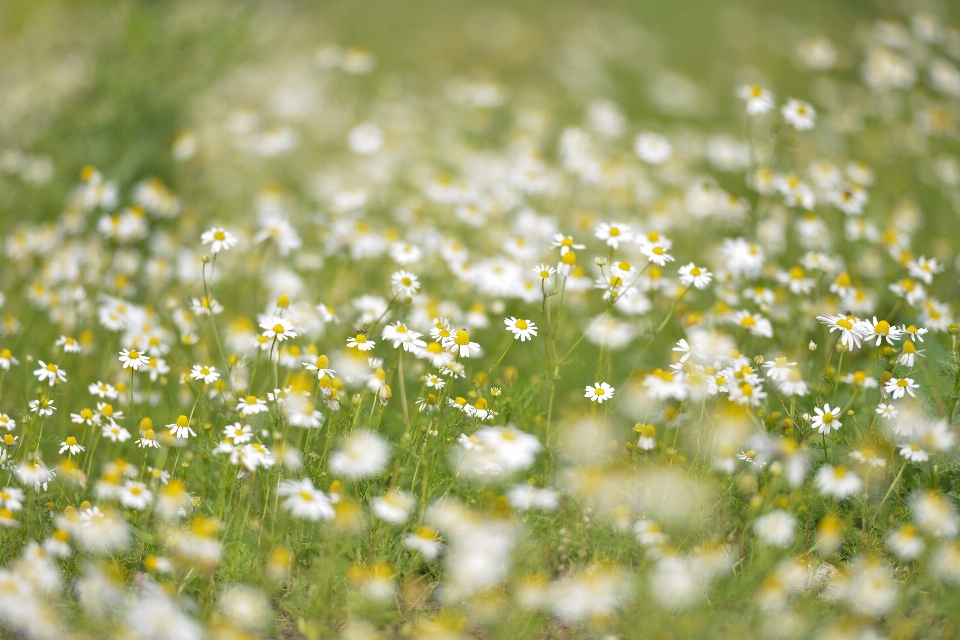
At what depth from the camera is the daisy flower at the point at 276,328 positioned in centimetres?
287

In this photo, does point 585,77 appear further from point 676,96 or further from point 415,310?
point 415,310

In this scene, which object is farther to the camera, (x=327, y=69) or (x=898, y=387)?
(x=327, y=69)

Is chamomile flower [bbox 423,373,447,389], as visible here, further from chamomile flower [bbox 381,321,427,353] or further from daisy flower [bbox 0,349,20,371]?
daisy flower [bbox 0,349,20,371]

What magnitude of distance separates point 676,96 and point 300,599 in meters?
7.52

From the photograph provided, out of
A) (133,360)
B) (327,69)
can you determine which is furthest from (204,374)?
(327,69)

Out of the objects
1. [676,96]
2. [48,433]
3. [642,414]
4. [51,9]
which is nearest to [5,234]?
[48,433]

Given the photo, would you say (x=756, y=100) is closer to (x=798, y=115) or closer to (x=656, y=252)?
(x=798, y=115)

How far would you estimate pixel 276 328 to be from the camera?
9.44ft

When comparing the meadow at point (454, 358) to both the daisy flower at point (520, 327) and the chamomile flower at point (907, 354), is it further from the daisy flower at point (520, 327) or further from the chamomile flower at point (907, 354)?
the daisy flower at point (520, 327)

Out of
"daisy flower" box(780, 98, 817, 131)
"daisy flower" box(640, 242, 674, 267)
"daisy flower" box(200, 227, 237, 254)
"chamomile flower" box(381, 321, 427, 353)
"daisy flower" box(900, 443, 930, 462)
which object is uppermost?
"daisy flower" box(780, 98, 817, 131)

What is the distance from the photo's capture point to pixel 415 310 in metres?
3.68

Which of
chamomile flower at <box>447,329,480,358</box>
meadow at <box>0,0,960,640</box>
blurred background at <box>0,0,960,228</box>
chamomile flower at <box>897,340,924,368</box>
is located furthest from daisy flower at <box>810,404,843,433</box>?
blurred background at <box>0,0,960,228</box>

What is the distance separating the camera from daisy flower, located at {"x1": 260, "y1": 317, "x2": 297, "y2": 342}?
287 centimetres

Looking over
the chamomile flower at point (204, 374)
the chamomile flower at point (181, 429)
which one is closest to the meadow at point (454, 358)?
the chamomile flower at point (204, 374)
